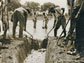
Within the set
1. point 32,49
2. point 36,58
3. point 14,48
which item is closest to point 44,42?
point 32,49

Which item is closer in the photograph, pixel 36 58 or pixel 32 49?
pixel 36 58

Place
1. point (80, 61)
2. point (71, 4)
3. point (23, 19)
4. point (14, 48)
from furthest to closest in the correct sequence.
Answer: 1. point (23, 19)
2. point (71, 4)
3. point (14, 48)
4. point (80, 61)

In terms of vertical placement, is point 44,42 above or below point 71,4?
below

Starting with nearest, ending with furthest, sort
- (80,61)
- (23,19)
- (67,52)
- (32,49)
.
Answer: (80,61) → (67,52) → (23,19) → (32,49)

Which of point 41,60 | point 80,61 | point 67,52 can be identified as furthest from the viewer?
point 41,60

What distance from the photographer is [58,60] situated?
6.78 meters

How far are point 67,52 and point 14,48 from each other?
73.4 inches

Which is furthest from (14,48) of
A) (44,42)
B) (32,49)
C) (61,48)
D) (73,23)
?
(44,42)

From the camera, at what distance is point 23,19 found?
1106 centimetres

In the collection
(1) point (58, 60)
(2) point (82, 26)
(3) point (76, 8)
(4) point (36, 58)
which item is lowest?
(4) point (36, 58)

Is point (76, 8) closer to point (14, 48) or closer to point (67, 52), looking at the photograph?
point (67, 52)

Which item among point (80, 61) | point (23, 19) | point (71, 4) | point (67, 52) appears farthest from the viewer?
point (23, 19)

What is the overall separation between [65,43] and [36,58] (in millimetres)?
2033

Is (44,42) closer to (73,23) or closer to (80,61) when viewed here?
(73,23)
